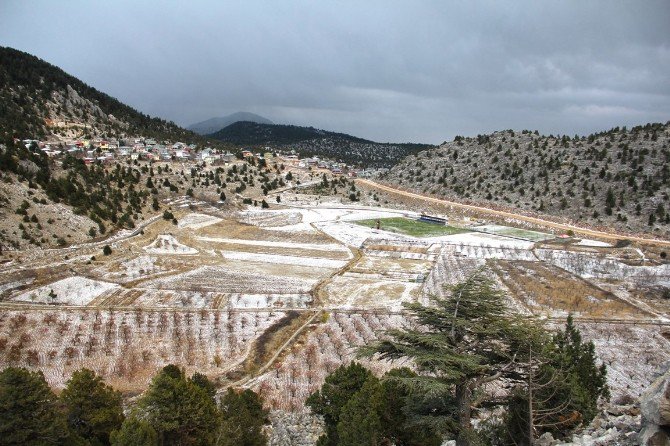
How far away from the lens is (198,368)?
25844mm

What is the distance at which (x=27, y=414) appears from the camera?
1470cm

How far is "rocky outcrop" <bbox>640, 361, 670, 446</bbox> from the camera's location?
899 cm

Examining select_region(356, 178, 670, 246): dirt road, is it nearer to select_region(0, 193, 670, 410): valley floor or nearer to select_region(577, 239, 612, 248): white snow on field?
select_region(577, 239, 612, 248): white snow on field

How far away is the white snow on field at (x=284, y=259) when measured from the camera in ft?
158

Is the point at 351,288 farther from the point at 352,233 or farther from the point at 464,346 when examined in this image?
the point at 464,346

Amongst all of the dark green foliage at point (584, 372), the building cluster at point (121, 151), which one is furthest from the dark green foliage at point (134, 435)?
the building cluster at point (121, 151)

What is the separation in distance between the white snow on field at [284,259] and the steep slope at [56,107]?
61.8 metres

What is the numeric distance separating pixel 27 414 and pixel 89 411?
8.29ft

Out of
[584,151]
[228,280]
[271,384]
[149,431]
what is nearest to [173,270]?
[228,280]

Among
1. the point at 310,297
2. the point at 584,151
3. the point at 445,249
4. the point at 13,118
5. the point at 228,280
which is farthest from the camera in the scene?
the point at 13,118

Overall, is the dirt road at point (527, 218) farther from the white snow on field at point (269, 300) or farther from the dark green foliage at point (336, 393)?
the dark green foliage at point (336, 393)

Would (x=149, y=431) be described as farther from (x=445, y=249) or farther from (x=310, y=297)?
(x=445, y=249)

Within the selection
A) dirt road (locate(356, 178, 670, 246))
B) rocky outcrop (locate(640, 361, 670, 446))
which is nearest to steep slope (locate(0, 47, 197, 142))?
dirt road (locate(356, 178, 670, 246))

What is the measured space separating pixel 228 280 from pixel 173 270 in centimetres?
623
